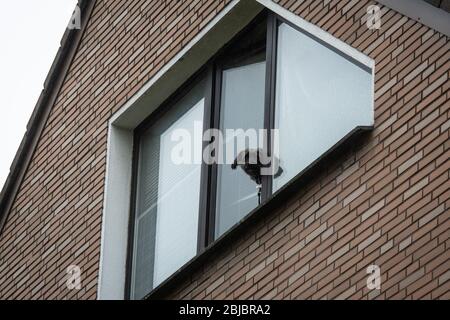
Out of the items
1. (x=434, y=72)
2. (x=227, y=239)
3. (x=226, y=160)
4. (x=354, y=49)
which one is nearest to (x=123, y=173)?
(x=226, y=160)

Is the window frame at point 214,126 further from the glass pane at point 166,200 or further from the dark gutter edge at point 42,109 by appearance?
the dark gutter edge at point 42,109

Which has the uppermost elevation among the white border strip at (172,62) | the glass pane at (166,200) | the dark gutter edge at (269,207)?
the white border strip at (172,62)

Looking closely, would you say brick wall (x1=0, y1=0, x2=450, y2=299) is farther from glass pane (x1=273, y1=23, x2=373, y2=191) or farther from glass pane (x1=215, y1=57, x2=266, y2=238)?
glass pane (x1=215, y1=57, x2=266, y2=238)

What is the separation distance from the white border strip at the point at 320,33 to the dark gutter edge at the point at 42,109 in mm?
2724

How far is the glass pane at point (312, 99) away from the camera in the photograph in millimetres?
11086

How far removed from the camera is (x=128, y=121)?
13547 millimetres

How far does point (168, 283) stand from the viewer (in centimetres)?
1181

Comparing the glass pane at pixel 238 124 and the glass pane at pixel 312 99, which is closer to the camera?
the glass pane at pixel 312 99

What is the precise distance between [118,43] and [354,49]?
3343 mm

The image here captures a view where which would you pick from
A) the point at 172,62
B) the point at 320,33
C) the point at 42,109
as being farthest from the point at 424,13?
the point at 42,109

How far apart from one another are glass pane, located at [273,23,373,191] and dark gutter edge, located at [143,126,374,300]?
0.89ft

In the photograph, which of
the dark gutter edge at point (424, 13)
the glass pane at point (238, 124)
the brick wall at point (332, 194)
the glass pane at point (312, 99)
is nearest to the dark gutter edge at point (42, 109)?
the brick wall at point (332, 194)

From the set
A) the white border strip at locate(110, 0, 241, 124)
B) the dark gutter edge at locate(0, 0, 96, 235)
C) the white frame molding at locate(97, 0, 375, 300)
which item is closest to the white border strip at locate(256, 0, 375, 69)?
the white frame molding at locate(97, 0, 375, 300)

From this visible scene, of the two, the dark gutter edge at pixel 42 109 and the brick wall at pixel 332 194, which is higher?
the dark gutter edge at pixel 42 109
